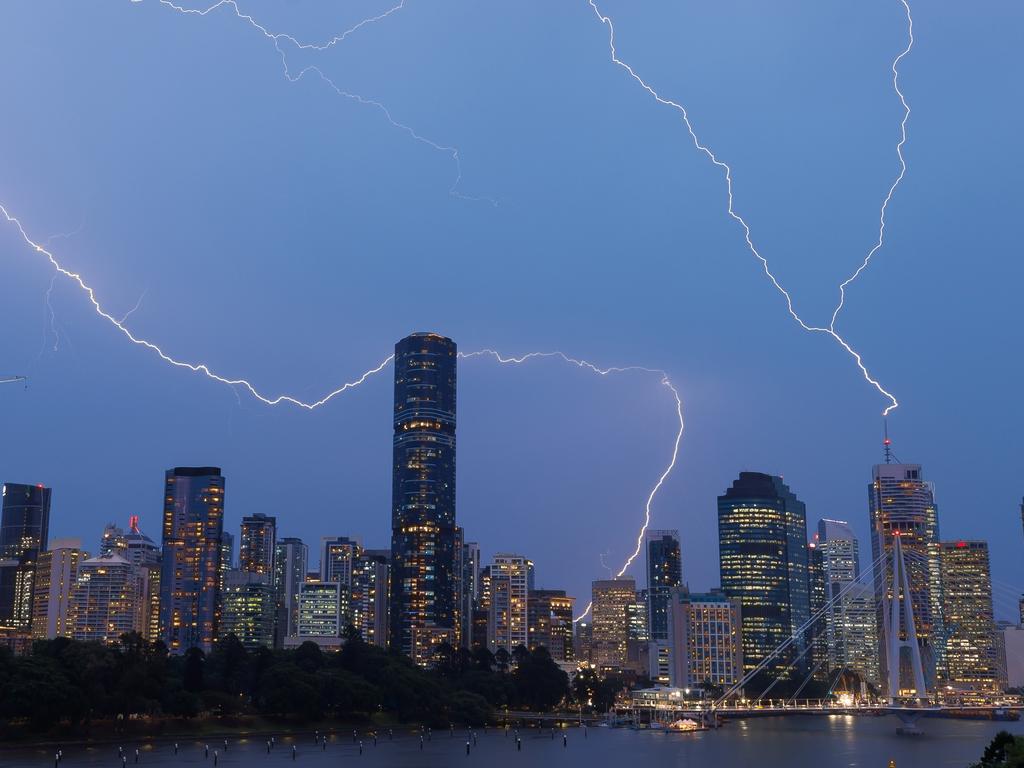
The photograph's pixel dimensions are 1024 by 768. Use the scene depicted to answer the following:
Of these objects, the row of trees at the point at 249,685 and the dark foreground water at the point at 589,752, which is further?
the row of trees at the point at 249,685

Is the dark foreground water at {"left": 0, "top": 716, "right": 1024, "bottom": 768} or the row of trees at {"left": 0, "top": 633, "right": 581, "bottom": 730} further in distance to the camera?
the row of trees at {"left": 0, "top": 633, "right": 581, "bottom": 730}

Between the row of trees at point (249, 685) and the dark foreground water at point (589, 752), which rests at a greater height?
the row of trees at point (249, 685)

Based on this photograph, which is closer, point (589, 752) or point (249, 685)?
point (589, 752)

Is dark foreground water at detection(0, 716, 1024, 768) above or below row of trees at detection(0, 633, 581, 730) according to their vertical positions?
below

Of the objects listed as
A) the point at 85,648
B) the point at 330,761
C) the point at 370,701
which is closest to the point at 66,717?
the point at 85,648

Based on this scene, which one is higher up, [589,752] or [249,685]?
[249,685]
